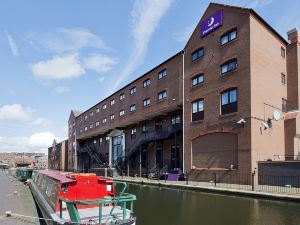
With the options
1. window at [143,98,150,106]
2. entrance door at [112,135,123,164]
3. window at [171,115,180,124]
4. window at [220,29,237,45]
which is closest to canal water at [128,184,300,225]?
window at [220,29,237,45]

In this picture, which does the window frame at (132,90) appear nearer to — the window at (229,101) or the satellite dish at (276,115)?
the window at (229,101)

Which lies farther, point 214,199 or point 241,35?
point 241,35

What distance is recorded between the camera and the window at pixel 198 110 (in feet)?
101

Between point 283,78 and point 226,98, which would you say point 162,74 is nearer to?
point 226,98

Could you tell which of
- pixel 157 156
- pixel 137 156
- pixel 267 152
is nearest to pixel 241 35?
pixel 267 152

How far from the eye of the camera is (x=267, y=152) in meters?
26.8

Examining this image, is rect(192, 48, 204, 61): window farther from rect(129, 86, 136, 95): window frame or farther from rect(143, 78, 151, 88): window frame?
rect(129, 86, 136, 95): window frame

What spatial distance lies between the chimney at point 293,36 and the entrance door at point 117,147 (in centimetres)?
2706

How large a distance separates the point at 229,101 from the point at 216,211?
47.4 ft

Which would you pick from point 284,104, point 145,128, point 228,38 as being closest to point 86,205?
point 228,38

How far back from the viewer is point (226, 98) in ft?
Answer: 92.1

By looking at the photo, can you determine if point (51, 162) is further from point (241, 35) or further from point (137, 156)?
point (241, 35)

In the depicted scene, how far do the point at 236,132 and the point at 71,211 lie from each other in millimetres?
20088

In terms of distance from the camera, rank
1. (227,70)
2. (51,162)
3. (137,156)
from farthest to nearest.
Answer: (51,162) → (137,156) → (227,70)
